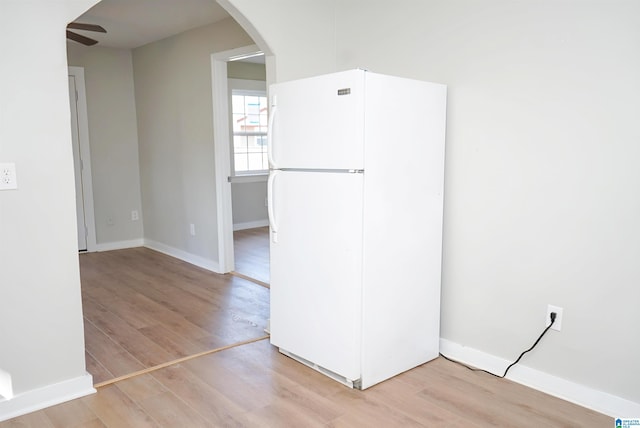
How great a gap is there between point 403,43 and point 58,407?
281cm

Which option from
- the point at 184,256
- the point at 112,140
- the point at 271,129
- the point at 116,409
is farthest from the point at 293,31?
A: the point at 112,140

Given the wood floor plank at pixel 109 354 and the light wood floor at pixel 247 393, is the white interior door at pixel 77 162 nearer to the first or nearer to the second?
the light wood floor at pixel 247 393

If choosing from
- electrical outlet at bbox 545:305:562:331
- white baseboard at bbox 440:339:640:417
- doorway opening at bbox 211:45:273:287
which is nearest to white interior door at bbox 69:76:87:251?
doorway opening at bbox 211:45:273:287

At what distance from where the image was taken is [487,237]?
281cm

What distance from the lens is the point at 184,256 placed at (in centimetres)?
555

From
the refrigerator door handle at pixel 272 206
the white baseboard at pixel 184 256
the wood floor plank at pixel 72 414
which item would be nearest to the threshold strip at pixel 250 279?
the white baseboard at pixel 184 256

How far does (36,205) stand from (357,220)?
1.56m

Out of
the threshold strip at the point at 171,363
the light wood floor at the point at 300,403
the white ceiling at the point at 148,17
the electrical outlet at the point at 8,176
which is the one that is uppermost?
the white ceiling at the point at 148,17

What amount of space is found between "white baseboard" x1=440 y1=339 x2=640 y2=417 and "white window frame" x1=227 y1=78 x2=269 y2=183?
4.82 metres

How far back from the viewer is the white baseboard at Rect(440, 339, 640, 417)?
2.34 metres

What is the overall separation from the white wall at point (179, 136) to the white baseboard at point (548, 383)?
2.86m

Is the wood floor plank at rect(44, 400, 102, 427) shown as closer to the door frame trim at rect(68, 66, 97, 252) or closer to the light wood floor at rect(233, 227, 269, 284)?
the light wood floor at rect(233, 227, 269, 284)

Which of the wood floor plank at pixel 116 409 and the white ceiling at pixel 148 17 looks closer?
the wood floor plank at pixel 116 409

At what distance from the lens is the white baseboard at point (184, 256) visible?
202 inches
